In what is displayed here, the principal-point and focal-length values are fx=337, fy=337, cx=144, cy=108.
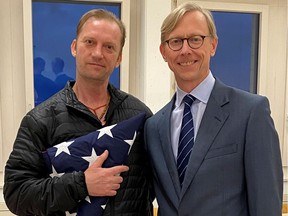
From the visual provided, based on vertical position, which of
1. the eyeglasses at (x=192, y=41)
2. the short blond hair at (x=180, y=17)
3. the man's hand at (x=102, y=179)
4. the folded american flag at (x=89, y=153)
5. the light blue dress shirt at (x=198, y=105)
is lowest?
the man's hand at (x=102, y=179)

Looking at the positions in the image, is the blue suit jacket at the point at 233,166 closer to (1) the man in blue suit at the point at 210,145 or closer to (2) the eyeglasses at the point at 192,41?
(1) the man in blue suit at the point at 210,145

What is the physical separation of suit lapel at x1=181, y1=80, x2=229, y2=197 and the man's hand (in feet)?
0.77

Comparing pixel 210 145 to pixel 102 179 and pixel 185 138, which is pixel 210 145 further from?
pixel 102 179

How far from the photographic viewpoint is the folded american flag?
1146mm

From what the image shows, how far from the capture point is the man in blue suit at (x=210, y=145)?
40.4 inches

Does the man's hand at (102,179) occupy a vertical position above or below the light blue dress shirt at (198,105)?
below

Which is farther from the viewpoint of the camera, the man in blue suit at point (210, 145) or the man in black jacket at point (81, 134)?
the man in black jacket at point (81, 134)

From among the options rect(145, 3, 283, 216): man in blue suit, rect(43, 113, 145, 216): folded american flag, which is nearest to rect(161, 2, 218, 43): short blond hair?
rect(145, 3, 283, 216): man in blue suit

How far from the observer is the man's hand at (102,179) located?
112 cm

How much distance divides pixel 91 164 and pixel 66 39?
69.8 inches

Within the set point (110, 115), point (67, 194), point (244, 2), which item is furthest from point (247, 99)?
point (244, 2)

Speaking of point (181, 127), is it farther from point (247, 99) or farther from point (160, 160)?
point (247, 99)

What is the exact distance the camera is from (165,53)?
1.21 m

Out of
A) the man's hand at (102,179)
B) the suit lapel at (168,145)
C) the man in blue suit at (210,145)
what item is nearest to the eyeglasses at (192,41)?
the man in blue suit at (210,145)
